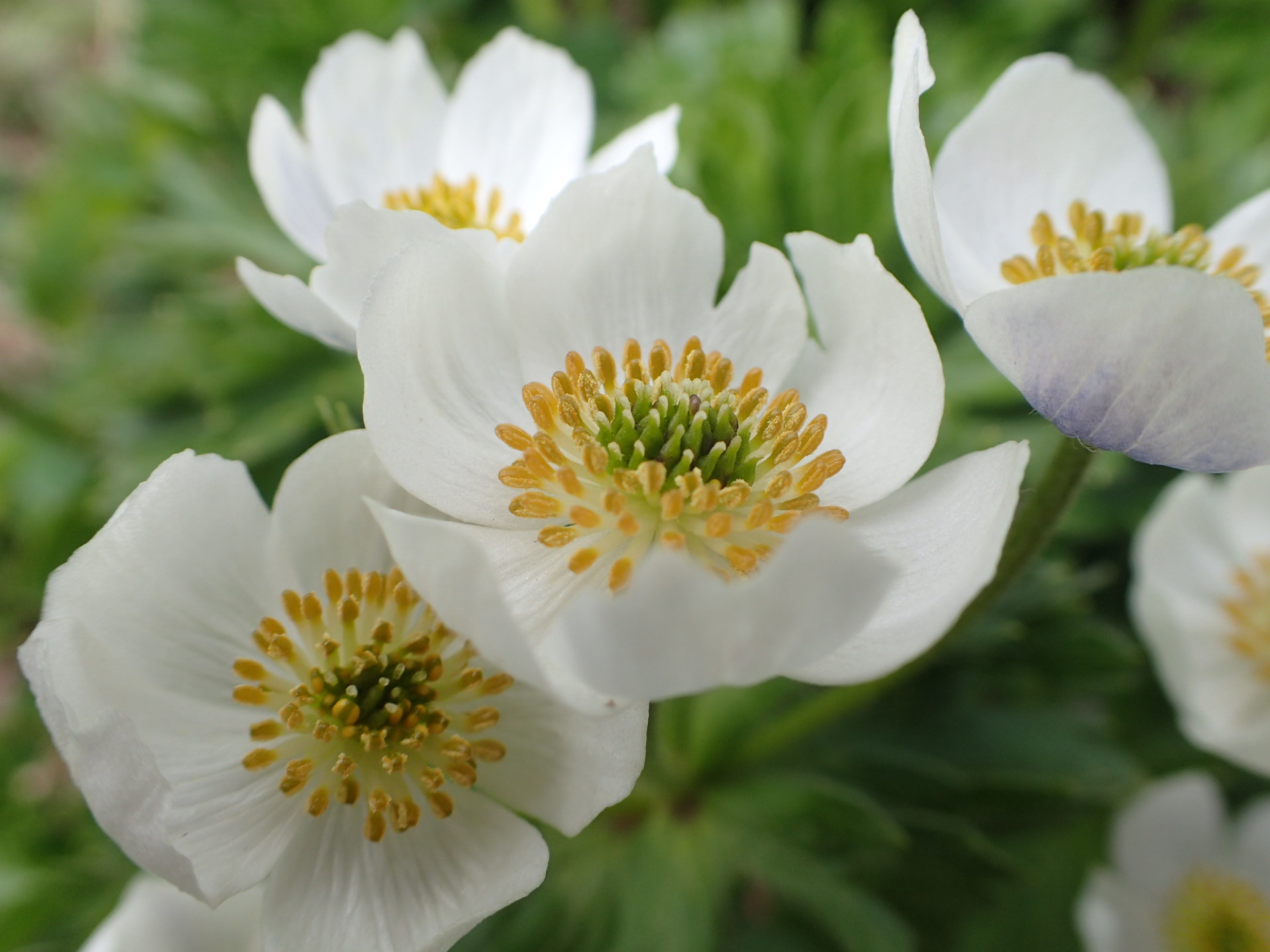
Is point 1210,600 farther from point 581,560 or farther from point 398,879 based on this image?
point 398,879

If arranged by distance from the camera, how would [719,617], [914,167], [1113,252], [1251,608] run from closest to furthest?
[719,617] → [914,167] → [1113,252] → [1251,608]

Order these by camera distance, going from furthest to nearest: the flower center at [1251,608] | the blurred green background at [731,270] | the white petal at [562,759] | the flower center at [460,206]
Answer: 1. the flower center at [1251,608]
2. the blurred green background at [731,270]
3. the flower center at [460,206]
4. the white petal at [562,759]

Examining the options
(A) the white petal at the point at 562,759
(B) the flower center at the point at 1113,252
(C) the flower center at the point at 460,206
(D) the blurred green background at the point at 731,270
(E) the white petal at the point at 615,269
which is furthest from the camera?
(D) the blurred green background at the point at 731,270

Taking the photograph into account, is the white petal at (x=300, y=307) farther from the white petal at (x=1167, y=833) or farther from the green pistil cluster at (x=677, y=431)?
the white petal at (x=1167, y=833)

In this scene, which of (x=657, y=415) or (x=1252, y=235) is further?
(x=1252, y=235)

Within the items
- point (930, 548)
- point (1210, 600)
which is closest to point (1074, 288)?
point (930, 548)

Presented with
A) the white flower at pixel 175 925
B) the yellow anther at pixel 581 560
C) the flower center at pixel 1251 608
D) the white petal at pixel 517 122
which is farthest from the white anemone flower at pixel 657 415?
the flower center at pixel 1251 608

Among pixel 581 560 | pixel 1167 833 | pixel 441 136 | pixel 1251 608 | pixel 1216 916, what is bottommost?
pixel 1216 916

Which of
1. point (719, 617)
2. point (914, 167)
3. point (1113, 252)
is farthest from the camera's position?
point (1113, 252)
